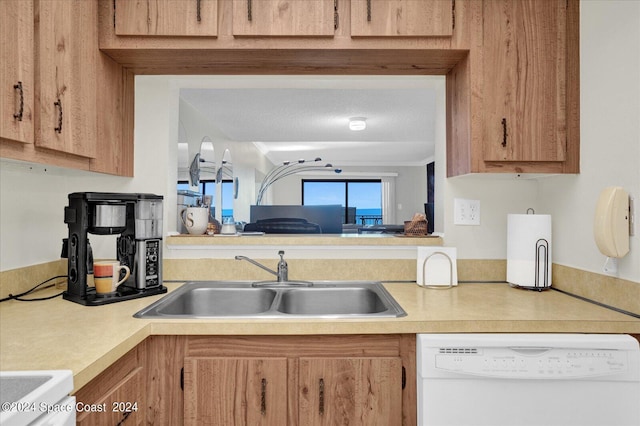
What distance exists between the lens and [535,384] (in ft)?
3.97

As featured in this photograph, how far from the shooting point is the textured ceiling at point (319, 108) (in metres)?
1.97

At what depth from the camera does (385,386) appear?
1281 mm

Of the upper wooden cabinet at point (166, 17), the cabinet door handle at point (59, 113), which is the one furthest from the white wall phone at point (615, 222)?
the cabinet door handle at point (59, 113)

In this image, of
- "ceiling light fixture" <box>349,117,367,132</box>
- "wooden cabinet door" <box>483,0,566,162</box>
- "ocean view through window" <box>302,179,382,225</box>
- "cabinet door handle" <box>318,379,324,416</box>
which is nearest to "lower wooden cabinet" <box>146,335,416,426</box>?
"cabinet door handle" <box>318,379,324,416</box>

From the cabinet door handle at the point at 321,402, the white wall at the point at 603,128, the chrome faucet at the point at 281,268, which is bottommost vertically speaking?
the cabinet door handle at the point at 321,402

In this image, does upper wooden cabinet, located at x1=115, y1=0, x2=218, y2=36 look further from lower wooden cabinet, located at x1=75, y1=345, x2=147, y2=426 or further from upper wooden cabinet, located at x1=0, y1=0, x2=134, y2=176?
lower wooden cabinet, located at x1=75, y1=345, x2=147, y2=426

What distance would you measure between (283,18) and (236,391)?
4.48ft

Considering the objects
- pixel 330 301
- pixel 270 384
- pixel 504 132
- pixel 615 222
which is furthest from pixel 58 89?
pixel 615 222

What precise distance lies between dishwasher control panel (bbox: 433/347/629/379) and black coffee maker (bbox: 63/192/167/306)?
3.77 ft

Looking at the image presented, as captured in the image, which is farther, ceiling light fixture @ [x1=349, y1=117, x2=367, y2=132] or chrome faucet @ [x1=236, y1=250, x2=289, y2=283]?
ceiling light fixture @ [x1=349, y1=117, x2=367, y2=132]

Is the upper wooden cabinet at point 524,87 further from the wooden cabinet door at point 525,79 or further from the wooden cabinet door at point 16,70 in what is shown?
the wooden cabinet door at point 16,70

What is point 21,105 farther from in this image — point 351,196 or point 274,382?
point 351,196

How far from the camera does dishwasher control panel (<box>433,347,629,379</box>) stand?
119 centimetres

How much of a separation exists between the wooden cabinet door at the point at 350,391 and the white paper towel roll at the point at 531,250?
78 centimetres
